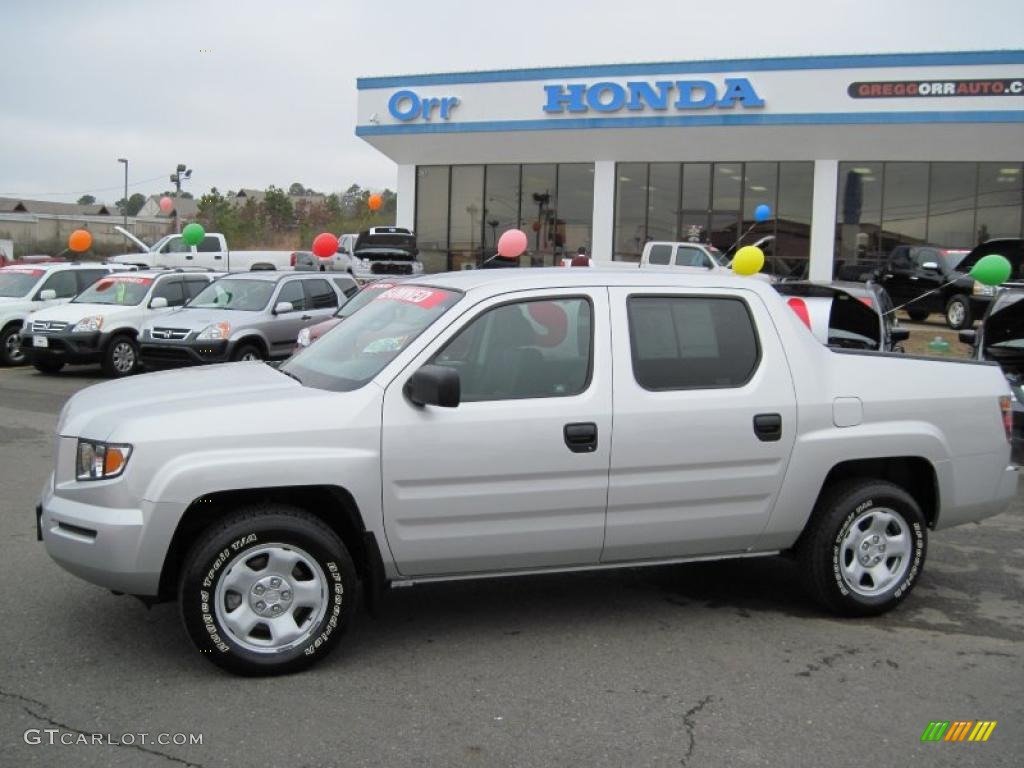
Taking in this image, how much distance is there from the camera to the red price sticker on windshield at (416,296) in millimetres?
4984

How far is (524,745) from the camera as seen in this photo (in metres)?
3.85

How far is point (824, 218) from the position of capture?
88.2 feet

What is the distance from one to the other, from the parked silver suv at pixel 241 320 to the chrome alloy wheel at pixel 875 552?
35.1ft

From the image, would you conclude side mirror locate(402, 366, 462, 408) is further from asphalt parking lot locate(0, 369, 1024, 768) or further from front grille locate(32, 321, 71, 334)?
front grille locate(32, 321, 71, 334)

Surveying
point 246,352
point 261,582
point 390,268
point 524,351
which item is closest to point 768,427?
point 524,351

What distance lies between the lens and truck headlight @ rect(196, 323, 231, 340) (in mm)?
14258

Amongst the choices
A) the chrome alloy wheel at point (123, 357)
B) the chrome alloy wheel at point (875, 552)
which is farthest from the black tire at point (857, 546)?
the chrome alloy wheel at point (123, 357)

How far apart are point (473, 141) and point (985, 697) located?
26.7m

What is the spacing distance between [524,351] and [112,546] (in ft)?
6.59

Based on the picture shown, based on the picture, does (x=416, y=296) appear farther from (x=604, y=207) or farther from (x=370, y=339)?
(x=604, y=207)

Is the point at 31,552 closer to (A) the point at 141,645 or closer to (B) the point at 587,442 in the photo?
(A) the point at 141,645

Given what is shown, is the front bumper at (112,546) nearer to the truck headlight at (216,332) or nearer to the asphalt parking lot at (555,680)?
the asphalt parking lot at (555,680)

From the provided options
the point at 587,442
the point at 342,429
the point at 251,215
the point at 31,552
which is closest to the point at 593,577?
the point at 587,442

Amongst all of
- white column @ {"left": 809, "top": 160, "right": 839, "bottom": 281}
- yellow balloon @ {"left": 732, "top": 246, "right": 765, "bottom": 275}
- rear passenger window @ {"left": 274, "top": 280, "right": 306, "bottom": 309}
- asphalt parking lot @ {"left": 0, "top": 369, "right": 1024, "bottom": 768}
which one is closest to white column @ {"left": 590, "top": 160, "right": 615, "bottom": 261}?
white column @ {"left": 809, "top": 160, "right": 839, "bottom": 281}
